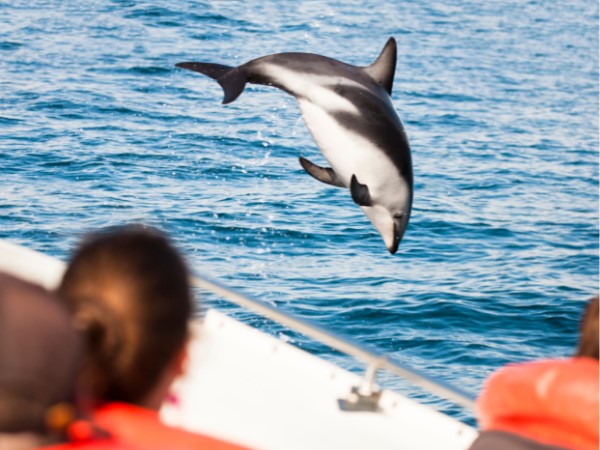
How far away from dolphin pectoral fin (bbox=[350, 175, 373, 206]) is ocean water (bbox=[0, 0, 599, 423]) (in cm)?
100

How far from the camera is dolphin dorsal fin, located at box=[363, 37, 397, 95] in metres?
6.40

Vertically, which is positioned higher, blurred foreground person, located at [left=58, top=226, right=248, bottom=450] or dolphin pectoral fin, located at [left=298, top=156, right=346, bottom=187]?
blurred foreground person, located at [left=58, top=226, right=248, bottom=450]

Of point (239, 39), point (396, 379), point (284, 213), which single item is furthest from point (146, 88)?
point (396, 379)

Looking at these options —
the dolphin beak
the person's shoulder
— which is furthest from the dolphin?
the person's shoulder

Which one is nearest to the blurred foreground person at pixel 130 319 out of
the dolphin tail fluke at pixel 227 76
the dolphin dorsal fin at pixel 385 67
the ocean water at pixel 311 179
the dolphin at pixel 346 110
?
the dolphin tail fluke at pixel 227 76

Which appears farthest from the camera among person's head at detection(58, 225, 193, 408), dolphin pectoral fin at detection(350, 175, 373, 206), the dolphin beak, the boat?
the dolphin beak

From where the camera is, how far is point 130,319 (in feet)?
6.10

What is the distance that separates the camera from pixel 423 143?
2012 cm

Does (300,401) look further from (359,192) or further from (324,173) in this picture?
(324,173)

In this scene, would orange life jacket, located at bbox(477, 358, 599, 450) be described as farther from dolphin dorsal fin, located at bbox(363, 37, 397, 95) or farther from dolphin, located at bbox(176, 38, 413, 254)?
dolphin dorsal fin, located at bbox(363, 37, 397, 95)

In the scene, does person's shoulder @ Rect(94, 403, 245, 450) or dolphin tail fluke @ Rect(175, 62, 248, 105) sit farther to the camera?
dolphin tail fluke @ Rect(175, 62, 248, 105)

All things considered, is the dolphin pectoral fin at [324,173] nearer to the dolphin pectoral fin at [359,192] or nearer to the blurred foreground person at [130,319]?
the dolphin pectoral fin at [359,192]

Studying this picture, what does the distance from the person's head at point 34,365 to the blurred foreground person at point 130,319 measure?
0.33 ft

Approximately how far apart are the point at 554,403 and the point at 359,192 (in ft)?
12.4
